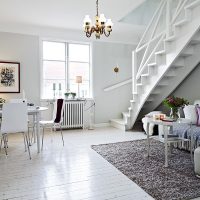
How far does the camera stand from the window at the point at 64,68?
580 cm

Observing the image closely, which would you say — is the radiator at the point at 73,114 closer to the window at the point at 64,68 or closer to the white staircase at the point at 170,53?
the window at the point at 64,68

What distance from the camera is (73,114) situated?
5852 millimetres

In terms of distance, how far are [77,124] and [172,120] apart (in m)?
3.23

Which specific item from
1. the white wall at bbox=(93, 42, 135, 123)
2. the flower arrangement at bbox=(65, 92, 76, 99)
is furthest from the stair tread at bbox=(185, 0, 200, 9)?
the flower arrangement at bbox=(65, 92, 76, 99)

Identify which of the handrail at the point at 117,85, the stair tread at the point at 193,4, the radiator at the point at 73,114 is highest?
the stair tread at the point at 193,4

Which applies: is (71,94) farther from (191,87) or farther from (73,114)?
(191,87)

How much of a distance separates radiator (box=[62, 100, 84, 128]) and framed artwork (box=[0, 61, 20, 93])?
1352mm

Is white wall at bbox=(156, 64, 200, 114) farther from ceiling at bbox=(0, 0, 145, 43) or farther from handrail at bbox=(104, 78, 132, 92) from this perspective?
ceiling at bbox=(0, 0, 145, 43)

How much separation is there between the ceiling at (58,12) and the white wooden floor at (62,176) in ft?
8.94

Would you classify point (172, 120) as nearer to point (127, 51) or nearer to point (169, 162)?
point (169, 162)

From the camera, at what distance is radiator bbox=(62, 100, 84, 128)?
227 inches

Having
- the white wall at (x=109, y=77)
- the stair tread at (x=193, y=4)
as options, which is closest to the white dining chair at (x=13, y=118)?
the white wall at (x=109, y=77)

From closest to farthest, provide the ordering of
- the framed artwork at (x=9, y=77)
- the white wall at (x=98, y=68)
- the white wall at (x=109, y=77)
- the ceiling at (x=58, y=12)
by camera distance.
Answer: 1. the ceiling at (x=58, y=12)
2. the framed artwork at (x=9, y=77)
3. the white wall at (x=98, y=68)
4. the white wall at (x=109, y=77)

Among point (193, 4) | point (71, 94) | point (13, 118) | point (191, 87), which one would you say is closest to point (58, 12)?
point (71, 94)
